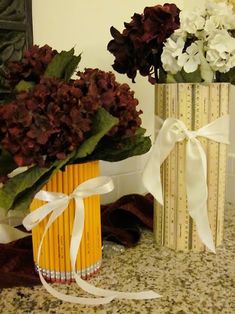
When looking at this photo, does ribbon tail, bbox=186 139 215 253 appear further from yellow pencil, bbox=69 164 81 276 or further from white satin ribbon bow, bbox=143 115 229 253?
yellow pencil, bbox=69 164 81 276

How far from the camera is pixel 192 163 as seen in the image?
668mm

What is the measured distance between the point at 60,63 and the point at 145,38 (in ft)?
0.57

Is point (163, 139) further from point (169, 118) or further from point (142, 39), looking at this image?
point (142, 39)

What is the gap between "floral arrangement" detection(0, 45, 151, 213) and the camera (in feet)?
1.63

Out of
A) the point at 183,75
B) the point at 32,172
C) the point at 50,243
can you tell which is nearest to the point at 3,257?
the point at 50,243

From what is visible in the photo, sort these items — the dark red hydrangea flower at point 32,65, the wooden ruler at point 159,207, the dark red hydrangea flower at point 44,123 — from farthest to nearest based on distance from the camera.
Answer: the wooden ruler at point 159,207, the dark red hydrangea flower at point 32,65, the dark red hydrangea flower at point 44,123

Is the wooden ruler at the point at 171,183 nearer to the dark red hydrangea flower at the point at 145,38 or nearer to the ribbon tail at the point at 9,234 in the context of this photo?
the dark red hydrangea flower at the point at 145,38

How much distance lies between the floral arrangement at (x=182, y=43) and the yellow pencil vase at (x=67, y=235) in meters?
0.23

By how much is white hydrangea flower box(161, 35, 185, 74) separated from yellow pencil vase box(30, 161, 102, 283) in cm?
22

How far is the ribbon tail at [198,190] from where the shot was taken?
665 mm

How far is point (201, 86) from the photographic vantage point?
66 cm

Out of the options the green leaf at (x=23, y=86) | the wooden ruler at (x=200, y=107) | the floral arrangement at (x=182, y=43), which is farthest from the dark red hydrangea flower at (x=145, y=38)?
the green leaf at (x=23, y=86)

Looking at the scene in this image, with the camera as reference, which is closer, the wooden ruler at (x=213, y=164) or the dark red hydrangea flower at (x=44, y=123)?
the dark red hydrangea flower at (x=44, y=123)

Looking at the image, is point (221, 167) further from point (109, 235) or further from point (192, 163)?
point (109, 235)
